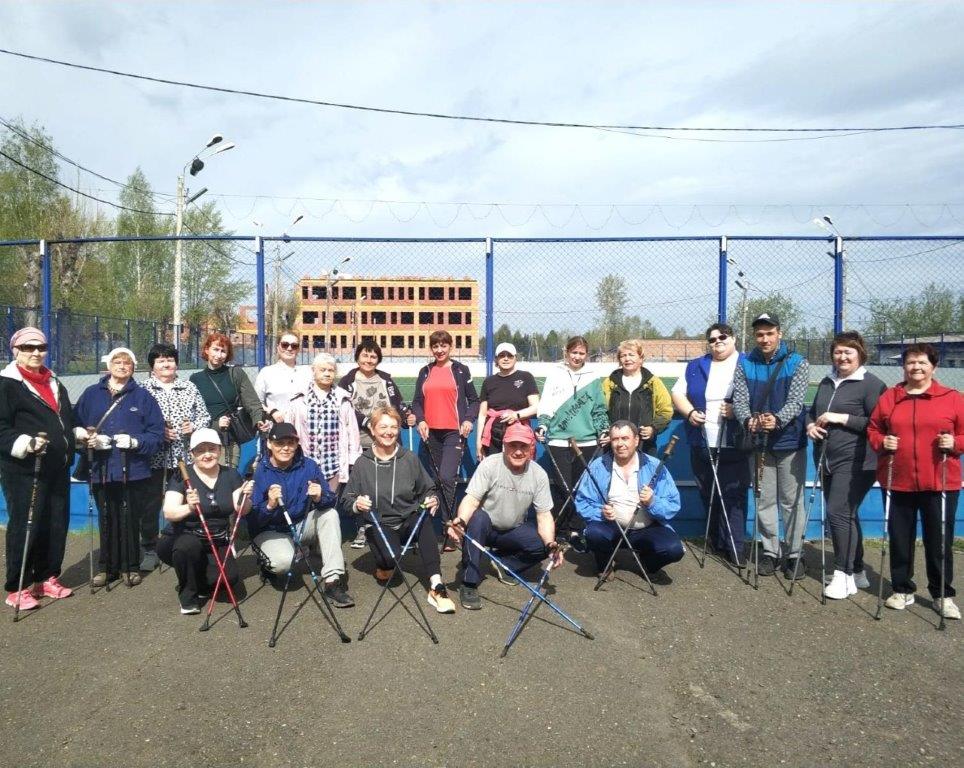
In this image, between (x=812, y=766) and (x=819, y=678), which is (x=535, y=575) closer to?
(x=819, y=678)

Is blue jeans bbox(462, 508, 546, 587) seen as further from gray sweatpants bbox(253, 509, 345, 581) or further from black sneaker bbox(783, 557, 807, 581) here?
black sneaker bbox(783, 557, 807, 581)

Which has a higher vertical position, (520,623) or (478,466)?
(478,466)

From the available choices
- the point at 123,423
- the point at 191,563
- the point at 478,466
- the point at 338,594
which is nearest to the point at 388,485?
the point at 478,466

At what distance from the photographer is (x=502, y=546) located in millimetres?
4977

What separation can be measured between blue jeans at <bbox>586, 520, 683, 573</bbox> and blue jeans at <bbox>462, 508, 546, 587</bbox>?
1.43 feet

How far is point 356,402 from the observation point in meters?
5.96

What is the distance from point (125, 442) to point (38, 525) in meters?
0.78

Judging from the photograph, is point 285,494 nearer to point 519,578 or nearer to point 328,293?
point 519,578

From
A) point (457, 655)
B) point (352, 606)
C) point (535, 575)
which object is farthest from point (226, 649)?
point (535, 575)

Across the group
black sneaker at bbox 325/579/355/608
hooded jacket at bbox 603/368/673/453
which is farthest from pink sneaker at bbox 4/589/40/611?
hooded jacket at bbox 603/368/673/453

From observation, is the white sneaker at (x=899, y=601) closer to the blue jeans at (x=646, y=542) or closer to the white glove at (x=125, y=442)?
the blue jeans at (x=646, y=542)

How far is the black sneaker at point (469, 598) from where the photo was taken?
4633mm

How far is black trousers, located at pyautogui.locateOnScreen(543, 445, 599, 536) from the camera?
5.85 metres

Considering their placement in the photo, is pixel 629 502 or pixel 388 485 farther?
pixel 629 502
